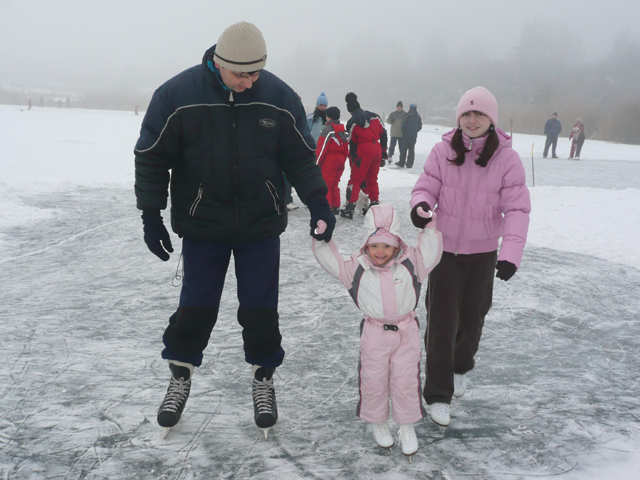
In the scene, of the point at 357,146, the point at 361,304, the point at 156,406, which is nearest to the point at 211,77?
the point at 361,304

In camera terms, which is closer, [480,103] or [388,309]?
[388,309]

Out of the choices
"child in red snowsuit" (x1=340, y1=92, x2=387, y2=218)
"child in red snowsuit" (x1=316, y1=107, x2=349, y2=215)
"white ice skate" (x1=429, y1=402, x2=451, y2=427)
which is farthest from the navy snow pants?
"child in red snowsuit" (x1=340, y1=92, x2=387, y2=218)

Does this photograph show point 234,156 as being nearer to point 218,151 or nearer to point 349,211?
point 218,151

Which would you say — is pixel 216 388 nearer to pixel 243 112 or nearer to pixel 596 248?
pixel 243 112

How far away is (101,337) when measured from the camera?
149 inches

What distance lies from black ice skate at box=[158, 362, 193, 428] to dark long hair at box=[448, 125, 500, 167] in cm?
173

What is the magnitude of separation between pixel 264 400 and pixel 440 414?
91cm

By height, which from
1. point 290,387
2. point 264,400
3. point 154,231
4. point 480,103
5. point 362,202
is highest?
point 480,103

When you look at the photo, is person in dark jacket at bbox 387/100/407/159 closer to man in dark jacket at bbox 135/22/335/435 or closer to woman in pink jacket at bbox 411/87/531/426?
woman in pink jacket at bbox 411/87/531/426

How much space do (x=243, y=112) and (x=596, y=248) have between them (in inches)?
237

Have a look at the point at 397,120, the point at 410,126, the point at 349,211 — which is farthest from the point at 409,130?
the point at 349,211

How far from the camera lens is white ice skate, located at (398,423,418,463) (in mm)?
2557

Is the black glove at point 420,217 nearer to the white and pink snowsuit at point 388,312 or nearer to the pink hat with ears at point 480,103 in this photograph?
the white and pink snowsuit at point 388,312

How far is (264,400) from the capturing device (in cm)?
279
